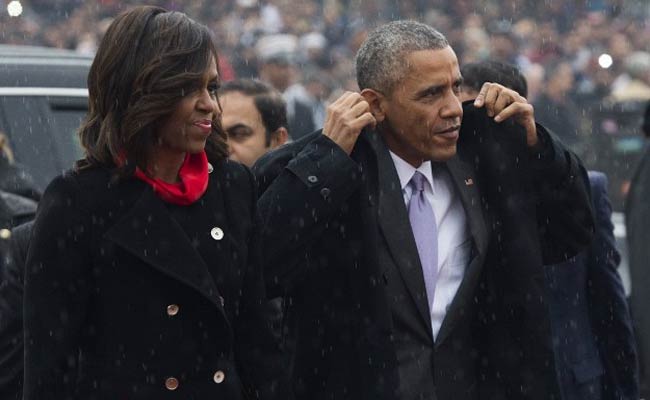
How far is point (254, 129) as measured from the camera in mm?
6547

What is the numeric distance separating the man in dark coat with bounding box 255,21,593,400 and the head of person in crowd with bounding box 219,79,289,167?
5.28ft

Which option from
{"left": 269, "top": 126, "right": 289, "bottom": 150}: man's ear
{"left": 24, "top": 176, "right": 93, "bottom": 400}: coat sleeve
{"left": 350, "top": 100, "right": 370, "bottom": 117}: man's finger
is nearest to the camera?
{"left": 24, "top": 176, "right": 93, "bottom": 400}: coat sleeve

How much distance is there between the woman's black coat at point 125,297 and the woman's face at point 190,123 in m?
0.14

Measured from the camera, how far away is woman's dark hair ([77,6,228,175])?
400 centimetres

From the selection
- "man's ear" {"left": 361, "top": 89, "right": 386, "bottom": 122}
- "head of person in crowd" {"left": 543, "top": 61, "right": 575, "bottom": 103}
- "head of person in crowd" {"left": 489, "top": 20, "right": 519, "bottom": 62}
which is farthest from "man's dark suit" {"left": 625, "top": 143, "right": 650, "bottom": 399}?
"head of person in crowd" {"left": 489, "top": 20, "right": 519, "bottom": 62}

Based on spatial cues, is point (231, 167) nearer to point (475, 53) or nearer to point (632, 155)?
point (632, 155)

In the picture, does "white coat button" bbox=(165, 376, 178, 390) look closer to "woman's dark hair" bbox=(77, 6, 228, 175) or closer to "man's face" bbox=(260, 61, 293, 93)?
"woman's dark hair" bbox=(77, 6, 228, 175)

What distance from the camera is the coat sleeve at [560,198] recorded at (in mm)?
4785

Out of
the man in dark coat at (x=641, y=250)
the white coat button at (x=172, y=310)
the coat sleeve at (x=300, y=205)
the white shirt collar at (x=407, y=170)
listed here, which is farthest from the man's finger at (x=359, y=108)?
the man in dark coat at (x=641, y=250)

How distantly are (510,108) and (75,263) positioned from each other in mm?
1487

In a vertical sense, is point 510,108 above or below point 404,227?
above

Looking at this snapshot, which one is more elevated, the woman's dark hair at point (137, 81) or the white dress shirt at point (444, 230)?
the woman's dark hair at point (137, 81)

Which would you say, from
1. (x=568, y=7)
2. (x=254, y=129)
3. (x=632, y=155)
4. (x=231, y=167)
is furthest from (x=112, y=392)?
(x=568, y=7)

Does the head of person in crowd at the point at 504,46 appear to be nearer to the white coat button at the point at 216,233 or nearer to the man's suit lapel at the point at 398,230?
the man's suit lapel at the point at 398,230
